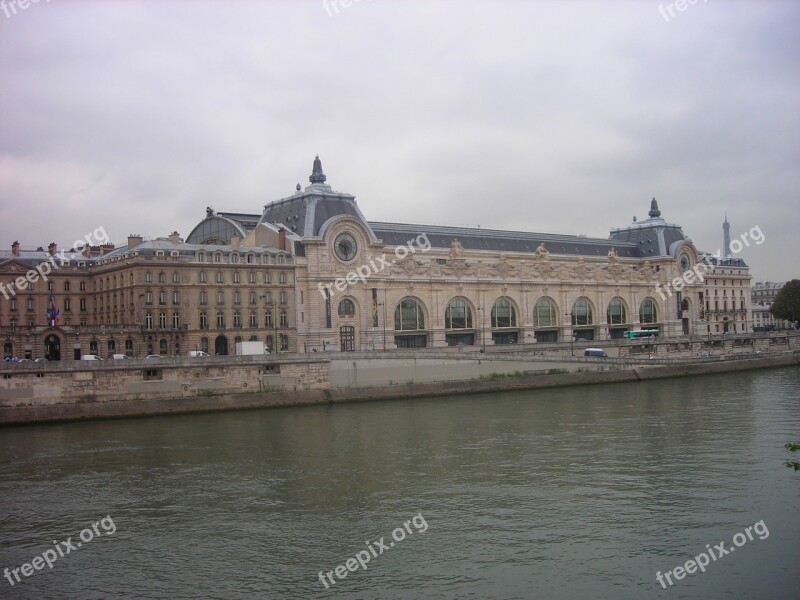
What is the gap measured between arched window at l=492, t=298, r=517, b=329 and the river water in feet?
113

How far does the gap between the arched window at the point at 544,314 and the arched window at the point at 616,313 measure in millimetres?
7875

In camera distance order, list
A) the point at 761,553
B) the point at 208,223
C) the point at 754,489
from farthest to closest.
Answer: the point at 208,223 < the point at 754,489 < the point at 761,553

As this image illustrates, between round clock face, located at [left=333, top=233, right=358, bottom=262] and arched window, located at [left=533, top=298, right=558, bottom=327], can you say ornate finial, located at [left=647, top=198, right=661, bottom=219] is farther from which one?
round clock face, located at [left=333, top=233, right=358, bottom=262]

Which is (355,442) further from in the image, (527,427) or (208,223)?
(208,223)

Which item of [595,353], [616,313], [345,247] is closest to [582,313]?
[616,313]

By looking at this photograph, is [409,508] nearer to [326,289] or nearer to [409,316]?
[326,289]

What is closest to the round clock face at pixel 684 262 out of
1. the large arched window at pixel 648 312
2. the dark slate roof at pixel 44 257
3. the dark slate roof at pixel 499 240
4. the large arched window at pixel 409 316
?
the dark slate roof at pixel 499 240

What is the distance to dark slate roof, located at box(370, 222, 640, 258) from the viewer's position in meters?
76.3

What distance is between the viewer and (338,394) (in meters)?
53.1

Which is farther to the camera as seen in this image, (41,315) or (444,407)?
(41,315)

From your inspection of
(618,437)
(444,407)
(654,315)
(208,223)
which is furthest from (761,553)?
(654,315)

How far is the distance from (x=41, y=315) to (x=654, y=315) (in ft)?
195

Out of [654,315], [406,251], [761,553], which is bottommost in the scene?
[761,553]

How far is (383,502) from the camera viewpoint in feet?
84.7
